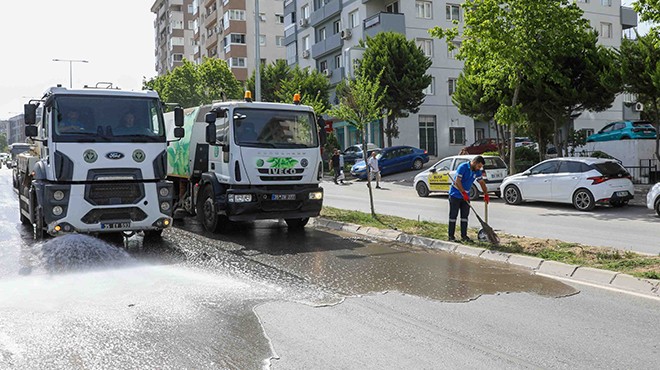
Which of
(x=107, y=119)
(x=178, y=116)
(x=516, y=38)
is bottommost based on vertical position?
(x=107, y=119)

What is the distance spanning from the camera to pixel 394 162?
31734 mm

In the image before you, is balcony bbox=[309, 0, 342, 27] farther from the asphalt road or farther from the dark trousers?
the dark trousers

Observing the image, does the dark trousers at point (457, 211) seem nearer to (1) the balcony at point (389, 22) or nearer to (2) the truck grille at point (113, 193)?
(2) the truck grille at point (113, 193)

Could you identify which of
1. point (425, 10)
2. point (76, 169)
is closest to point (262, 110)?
point (76, 169)

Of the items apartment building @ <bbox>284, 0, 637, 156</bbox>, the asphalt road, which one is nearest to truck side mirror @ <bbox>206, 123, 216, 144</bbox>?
the asphalt road

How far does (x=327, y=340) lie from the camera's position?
5133 mm

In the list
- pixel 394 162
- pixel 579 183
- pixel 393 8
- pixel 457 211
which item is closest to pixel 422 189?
pixel 579 183

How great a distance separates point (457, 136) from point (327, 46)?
40.9 feet

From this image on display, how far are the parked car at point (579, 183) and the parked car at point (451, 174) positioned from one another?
2.00 meters

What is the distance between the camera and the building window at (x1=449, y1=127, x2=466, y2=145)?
1662 inches

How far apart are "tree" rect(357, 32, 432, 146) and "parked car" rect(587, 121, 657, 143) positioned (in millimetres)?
10318

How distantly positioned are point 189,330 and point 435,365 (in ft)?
7.53

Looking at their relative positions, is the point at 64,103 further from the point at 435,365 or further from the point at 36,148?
the point at 435,365

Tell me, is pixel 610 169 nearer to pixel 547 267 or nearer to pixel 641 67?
pixel 641 67
